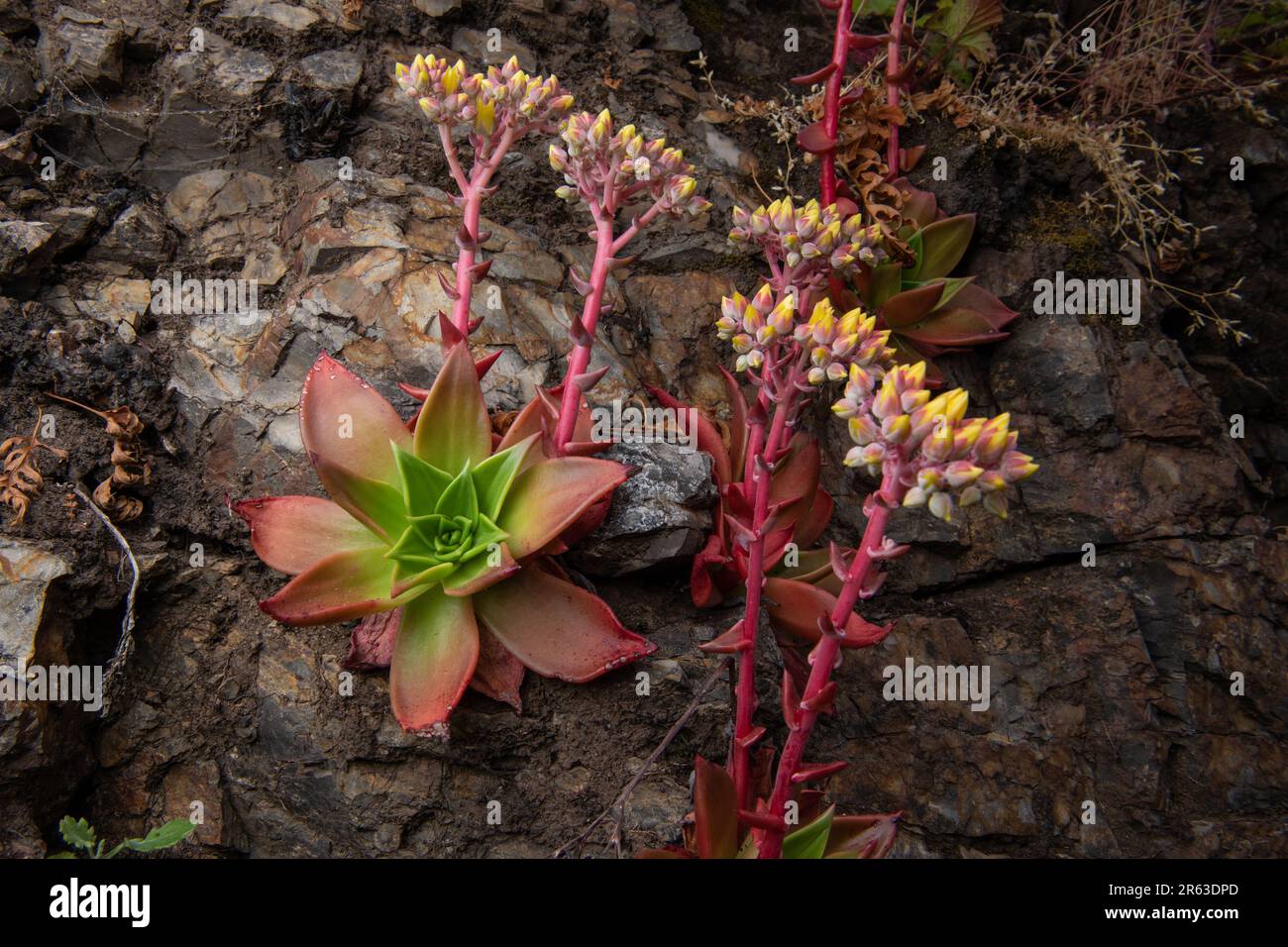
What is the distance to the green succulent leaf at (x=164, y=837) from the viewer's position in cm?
231

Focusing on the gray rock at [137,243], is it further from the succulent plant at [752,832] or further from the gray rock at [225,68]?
the succulent plant at [752,832]

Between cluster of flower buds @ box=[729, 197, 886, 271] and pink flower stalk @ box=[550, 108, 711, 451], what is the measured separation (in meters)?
0.19

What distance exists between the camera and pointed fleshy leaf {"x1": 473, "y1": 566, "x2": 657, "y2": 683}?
8.51 ft

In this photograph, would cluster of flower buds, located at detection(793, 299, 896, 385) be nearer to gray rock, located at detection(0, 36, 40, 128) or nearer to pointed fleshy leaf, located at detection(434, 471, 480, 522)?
pointed fleshy leaf, located at detection(434, 471, 480, 522)

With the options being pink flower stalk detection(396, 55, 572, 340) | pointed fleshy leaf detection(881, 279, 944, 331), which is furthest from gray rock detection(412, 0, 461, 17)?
pointed fleshy leaf detection(881, 279, 944, 331)

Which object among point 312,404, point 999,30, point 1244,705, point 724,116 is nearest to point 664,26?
point 724,116

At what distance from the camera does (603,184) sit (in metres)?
2.79

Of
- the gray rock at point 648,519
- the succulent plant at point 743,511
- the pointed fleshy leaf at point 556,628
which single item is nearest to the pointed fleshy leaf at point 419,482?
the pointed fleshy leaf at point 556,628

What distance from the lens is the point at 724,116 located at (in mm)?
4172

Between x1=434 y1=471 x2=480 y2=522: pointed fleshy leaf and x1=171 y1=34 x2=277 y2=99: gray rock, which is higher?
x1=171 y1=34 x2=277 y2=99: gray rock

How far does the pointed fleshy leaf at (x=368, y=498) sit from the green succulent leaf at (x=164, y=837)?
85cm

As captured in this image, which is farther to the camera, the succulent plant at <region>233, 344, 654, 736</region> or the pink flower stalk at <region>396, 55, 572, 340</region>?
the pink flower stalk at <region>396, 55, 572, 340</region>
